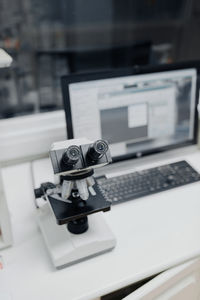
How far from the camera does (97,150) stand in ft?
2.08

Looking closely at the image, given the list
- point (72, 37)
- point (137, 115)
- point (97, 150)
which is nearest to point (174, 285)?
point (97, 150)

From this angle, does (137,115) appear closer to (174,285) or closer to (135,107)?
(135,107)

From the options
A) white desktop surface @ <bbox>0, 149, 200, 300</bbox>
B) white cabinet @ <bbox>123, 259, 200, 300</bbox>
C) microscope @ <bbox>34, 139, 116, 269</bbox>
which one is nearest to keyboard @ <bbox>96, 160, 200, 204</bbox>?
white desktop surface @ <bbox>0, 149, 200, 300</bbox>

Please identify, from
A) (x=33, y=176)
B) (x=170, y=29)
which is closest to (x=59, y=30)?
(x=170, y=29)

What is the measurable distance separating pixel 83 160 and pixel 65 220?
5.9 inches

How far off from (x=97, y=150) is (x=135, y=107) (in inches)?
17.7

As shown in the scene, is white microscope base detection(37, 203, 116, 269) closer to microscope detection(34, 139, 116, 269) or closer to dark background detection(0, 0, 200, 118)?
microscope detection(34, 139, 116, 269)

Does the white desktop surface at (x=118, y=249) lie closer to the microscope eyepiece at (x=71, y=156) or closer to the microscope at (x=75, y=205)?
the microscope at (x=75, y=205)

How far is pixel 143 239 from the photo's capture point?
2.57ft

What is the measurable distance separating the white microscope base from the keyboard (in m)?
0.16

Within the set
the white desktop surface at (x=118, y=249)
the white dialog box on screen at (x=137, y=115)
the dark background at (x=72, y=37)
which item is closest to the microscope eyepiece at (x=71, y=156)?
the white desktop surface at (x=118, y=249)

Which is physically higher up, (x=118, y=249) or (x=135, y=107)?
(x=135, y=107)

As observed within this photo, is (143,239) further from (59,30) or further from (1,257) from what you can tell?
(59,30)

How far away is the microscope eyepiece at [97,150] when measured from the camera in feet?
2.08
